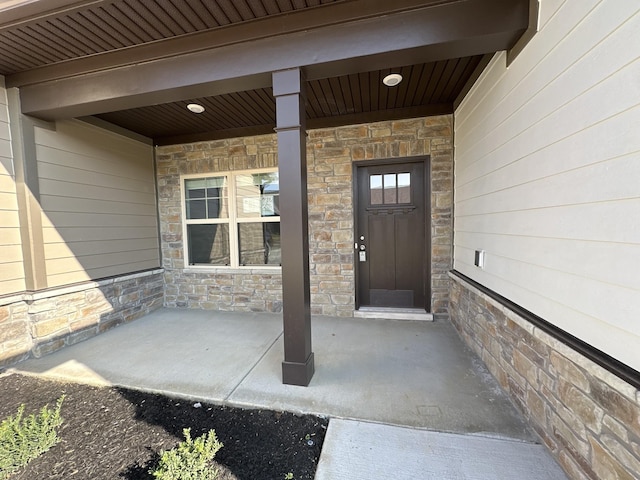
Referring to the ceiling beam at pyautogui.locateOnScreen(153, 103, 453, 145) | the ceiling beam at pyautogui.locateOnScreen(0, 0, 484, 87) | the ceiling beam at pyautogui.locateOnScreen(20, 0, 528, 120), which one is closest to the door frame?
the ceiling beam at pyautogui.locateOnScreen(153, 103, 453, 145)

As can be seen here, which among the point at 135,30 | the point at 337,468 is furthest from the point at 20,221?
the point at 337,468

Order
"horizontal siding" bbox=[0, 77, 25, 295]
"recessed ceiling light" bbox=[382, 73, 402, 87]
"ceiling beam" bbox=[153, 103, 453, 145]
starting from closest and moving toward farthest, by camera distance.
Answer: "recessed ceiling light" bbox=[382, 73, 402, 87] → "horizontal siding" bbox=[0, 77, 25, 295] → "ceiling beam" bbox=[153, 103, 453, 145]

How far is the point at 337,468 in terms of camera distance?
141 cm

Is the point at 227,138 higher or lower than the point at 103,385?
higher

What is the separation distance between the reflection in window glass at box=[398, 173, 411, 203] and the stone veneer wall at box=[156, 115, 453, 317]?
28 cm

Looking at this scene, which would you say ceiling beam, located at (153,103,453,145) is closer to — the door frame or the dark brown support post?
the door frame

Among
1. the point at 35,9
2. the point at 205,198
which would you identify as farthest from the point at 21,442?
the point at 205,198

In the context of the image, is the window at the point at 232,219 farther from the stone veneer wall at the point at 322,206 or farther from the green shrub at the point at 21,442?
the green shrub at the point at 21,442

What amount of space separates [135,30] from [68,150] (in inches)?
76.5

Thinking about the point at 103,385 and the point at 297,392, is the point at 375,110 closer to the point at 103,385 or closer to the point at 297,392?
the point at 297,392

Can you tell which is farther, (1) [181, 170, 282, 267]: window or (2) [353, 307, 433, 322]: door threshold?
(1) [181, 170, 282, 267]: window

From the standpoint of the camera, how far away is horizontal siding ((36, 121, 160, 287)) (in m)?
2.96

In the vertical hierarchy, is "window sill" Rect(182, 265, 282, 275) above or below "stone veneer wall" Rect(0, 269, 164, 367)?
above

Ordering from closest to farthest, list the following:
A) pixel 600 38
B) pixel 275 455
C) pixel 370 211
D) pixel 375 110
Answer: pixel 600 38, pixel 275 455, pixel 375 110, pixel 370 211
